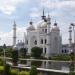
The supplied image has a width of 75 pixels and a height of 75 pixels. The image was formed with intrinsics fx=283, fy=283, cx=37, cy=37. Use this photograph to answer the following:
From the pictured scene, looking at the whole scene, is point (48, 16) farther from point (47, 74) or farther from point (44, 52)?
point (47, 74)

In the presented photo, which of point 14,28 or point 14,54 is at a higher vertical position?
point 14,28

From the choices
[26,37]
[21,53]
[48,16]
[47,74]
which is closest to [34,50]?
[21,53]

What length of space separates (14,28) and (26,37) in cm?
390

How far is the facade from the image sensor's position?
6272 cm

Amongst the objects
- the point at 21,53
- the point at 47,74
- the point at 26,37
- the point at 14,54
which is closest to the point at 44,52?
the point at 26,37

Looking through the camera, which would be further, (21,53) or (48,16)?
(48,16)

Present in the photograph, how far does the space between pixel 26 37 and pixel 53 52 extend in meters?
8.10

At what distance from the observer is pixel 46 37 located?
63.7 m

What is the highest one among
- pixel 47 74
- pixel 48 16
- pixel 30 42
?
pixel 48 16

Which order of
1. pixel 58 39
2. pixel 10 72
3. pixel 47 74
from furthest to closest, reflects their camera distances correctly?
pixel 58 39, pixel 47 74, pixel 10 72

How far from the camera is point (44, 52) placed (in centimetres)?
6316

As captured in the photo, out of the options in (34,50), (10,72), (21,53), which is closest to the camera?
(10,72)

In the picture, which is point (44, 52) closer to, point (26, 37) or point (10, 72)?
point (26, 37)

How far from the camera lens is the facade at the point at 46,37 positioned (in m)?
62.7
